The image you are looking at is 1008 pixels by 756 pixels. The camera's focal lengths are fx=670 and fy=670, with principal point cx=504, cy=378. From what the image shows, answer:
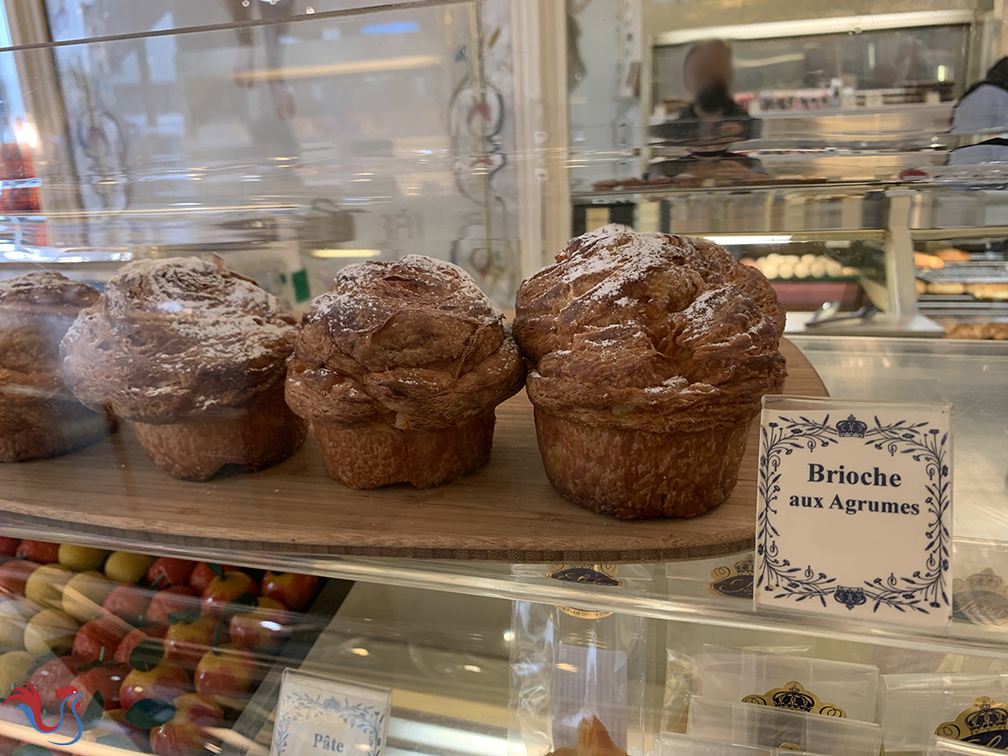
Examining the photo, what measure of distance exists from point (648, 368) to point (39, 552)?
6.00 feet

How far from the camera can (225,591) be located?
1.77 meters

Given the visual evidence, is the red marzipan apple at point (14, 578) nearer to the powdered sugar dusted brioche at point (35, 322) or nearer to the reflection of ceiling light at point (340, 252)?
the powdered sugar dusted brioche at point (35, 322)

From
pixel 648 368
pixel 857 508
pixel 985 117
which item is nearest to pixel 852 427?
pixel 857 508

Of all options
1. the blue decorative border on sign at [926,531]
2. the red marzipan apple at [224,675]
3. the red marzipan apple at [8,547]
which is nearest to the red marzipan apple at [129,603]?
the red marzipan apple at [224,675]

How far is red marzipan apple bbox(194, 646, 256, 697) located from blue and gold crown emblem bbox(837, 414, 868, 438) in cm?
146

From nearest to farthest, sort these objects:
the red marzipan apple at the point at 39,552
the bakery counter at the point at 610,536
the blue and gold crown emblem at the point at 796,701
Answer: the bakery counter at the point at 610,536 → the blue and gold crown emblem at the point at 796,701 → the red marzipan apple at the point at 39,552

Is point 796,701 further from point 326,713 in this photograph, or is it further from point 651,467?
point 326,713

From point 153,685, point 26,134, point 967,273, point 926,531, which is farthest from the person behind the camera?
point 153,685

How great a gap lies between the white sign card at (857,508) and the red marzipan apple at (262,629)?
4.23 feet

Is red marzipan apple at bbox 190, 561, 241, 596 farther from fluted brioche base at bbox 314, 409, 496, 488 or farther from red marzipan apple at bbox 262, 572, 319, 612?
fluted brioche base at bbox 314, 409, 496, 488

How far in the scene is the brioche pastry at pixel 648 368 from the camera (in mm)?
1073

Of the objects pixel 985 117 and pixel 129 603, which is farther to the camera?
pixel 129 603

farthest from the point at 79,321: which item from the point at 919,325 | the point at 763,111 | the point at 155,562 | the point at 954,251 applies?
the point at 919,325

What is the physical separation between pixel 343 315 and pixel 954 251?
43.1 inches
